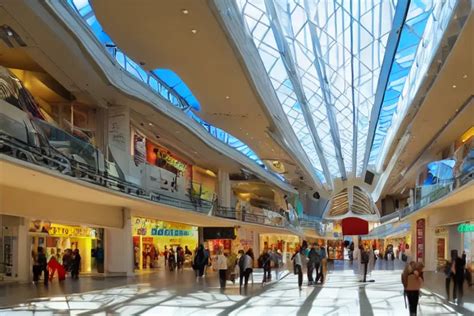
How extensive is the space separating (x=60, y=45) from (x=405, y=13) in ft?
32.9

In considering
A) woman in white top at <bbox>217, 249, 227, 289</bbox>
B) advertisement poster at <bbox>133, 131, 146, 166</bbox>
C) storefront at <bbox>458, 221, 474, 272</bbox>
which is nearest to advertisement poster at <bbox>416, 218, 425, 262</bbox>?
storefront at <bbox>458, 221, 474, 272</bbox>

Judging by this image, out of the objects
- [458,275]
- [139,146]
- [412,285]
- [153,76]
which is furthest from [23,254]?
[412,285]

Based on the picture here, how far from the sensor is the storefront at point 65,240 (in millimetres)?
23750

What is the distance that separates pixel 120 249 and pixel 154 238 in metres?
12.8

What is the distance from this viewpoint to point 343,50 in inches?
853

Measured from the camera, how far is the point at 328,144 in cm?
4253

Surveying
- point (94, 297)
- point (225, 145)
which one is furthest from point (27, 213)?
point (225, 145)

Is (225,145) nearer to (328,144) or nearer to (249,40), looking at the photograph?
(328,144)

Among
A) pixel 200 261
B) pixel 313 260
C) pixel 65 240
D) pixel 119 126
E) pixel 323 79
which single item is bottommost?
pixel 200 261

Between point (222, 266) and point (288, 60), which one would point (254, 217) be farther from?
point (288, 60)

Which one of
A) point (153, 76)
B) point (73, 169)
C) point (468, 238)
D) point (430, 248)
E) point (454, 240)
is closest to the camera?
point (73, 169)

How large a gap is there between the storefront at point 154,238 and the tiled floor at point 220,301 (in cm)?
1312

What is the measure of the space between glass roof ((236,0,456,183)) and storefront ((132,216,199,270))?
10.8 meters

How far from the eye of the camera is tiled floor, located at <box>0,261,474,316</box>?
13125mm
